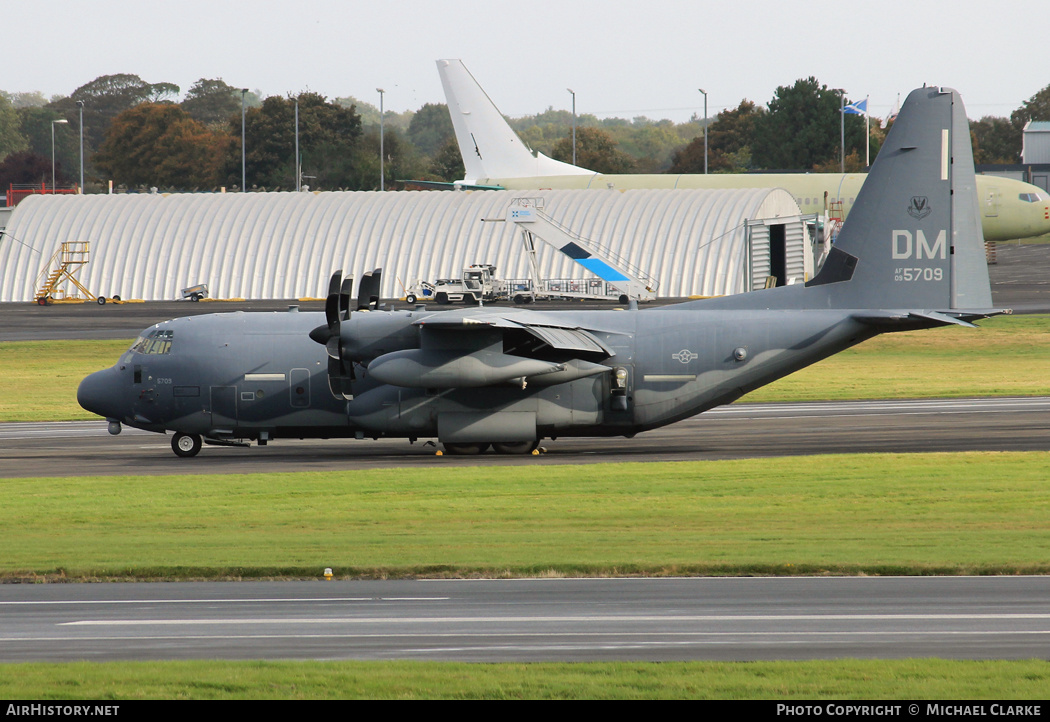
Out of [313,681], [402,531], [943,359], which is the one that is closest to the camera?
[313,681]

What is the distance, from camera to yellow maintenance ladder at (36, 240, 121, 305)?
7200 centimetres

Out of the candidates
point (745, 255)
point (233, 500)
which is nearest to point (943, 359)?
point (745, 255)

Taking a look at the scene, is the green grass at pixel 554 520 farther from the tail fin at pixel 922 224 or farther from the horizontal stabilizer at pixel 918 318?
the tail fin at pixel 922 224

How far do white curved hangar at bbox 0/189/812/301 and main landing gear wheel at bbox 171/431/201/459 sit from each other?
4204cm

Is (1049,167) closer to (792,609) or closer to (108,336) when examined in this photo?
(108,336)

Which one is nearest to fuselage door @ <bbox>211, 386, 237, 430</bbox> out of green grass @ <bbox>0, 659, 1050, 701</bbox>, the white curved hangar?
green grass @ <bbox>0, 659, 1050, 701</bbox>

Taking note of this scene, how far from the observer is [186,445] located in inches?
1154

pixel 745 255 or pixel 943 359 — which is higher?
pixel 745 255

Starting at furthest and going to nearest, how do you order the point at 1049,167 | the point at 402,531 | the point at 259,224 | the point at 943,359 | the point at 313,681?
1. the point at 1049,167
2. the point at 259,224
3. the point at 943,359
4. the point at 402,531
5. the point at 313,681

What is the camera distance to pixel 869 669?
996 centimetres

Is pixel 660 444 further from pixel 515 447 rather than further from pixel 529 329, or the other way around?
pixel 529 329

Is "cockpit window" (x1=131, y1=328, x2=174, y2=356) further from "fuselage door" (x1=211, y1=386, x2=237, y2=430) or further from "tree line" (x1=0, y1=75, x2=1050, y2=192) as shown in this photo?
"tree line" (x1=0, y1=75, x2=1050, y2=192)

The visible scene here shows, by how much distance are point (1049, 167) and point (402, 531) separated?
431ft

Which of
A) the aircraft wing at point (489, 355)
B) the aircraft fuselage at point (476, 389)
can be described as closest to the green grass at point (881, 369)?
the aircraft fuselage at point (476, 389)
